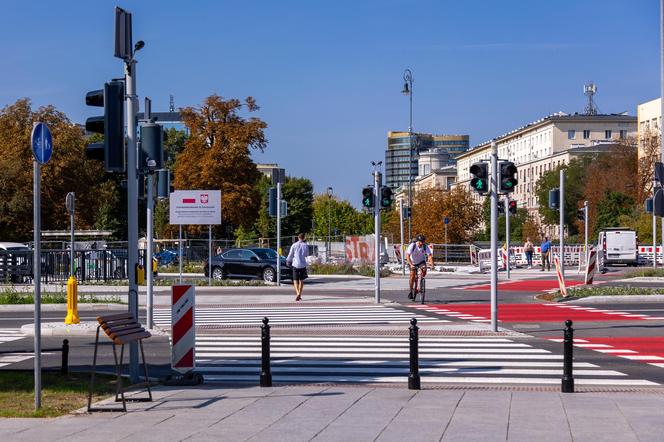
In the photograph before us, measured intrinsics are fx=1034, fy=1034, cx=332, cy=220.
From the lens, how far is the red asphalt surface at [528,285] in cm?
3691

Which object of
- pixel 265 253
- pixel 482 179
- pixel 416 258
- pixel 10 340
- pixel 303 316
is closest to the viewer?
pixel 482 179

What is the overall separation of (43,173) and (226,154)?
12113mm

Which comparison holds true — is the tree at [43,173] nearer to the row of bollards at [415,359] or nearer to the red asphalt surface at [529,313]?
the red asphalt surface at [529,313]

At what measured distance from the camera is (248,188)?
230 feet

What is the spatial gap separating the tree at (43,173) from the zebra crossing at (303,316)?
113 feet

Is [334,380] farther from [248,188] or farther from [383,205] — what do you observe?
[248,188]

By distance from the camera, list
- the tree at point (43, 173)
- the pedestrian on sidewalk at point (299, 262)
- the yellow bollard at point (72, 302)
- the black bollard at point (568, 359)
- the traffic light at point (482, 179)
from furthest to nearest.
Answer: the tree at point (43, 173) < the pedestrian on sidewalk at point (299, 262) < the yellow bollard at point (72, 302) < the traffic light at point (482, 179) < the black bollard at point (568, 359)

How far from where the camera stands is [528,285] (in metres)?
39.5

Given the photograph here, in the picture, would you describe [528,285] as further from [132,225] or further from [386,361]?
[132,225]

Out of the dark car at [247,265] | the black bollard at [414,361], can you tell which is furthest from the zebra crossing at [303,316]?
the dark car at [247,265]

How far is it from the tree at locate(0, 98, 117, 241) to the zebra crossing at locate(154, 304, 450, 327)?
3450 cm

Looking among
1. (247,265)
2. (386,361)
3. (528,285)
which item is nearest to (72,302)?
(386,361)

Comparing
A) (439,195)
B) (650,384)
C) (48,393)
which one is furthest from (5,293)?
(439,195)

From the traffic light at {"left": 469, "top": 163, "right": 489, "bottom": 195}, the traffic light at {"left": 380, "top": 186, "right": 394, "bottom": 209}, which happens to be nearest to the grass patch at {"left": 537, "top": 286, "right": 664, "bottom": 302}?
the traffic light at {"left": 380, "top": 186, "right": 394, "bottom": 209}
